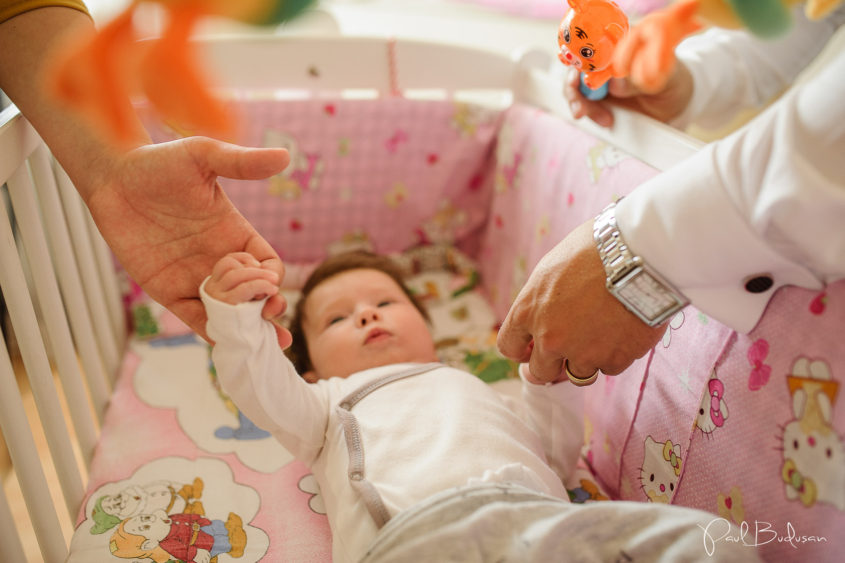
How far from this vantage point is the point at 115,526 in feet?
2.85

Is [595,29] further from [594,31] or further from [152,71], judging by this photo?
[152,71]

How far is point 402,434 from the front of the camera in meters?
0.85

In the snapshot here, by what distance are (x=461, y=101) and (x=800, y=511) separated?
1.13m

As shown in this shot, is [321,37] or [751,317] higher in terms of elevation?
[321,37]

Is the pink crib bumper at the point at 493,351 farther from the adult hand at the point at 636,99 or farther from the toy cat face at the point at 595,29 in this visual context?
the toy cat face at the point at 595,29

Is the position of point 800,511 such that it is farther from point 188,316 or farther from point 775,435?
point 188,316

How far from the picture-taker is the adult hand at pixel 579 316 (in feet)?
2.07

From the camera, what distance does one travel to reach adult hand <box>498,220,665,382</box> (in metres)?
0.63

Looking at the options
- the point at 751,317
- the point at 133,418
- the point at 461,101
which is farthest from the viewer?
the point at 461,101

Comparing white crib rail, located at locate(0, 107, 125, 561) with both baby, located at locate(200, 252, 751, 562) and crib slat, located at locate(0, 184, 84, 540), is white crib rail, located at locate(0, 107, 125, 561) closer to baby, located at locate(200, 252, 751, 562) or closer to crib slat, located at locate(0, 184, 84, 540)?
crib slat, located at locate(0, 184, 84, 540)

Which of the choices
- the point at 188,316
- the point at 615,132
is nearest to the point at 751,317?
the point at 615,132

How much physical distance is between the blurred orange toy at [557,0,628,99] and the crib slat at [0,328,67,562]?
715mm

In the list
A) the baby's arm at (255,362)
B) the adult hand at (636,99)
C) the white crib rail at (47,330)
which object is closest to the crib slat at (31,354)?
the white crib rail at (47,330)

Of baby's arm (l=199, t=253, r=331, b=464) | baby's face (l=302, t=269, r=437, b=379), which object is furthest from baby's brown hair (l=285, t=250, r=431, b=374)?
baby's arm (l=199, t=253, r=331, b=464)
